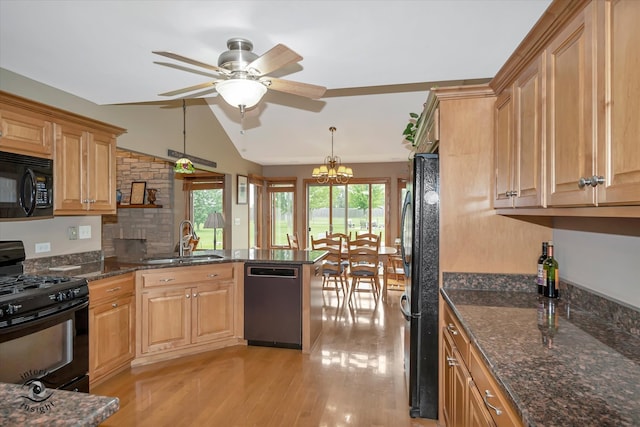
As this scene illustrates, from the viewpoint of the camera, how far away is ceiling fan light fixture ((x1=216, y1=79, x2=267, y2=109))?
6.74 feet

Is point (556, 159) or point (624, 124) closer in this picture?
point (624, 124)

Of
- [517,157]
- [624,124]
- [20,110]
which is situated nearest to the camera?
[624,124]

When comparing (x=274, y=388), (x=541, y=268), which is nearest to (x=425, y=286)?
(x=541, y=268)

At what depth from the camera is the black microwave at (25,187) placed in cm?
232

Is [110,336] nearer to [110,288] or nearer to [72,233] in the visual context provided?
[110,288]

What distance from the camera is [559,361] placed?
3.91 feet

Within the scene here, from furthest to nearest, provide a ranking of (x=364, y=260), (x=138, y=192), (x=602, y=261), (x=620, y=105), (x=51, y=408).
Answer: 1. (x=138, y=192)
2. (x=364, y=260)
3. (x=602, y=261)
4. (x=620, y=105)
5. (x=51, y=408)

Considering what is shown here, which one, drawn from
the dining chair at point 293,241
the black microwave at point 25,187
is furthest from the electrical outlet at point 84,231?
the dining chair at point 293,241

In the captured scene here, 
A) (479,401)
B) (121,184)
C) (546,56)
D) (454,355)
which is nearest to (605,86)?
(546,56)

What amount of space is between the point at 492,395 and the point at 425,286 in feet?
3.60

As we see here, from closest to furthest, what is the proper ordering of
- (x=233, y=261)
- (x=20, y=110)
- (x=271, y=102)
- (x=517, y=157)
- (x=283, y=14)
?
(x=517, y=157) < (x=283, y=14) < (x=20, y=110) < (x=233, y=261) < (x=271, y=102)

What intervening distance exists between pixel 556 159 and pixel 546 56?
0.45 meters

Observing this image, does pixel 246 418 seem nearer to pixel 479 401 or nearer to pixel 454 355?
pixel 454 355

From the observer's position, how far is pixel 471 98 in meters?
2.19
